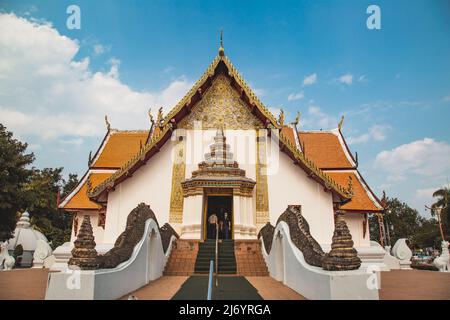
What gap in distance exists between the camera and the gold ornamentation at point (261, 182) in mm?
10523

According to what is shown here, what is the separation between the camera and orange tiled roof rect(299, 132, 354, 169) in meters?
13.6

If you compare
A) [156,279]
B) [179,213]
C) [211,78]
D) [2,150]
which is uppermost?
[211,78]

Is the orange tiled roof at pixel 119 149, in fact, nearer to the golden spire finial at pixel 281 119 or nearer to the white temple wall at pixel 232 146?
the white temple wall at pixel 232 146

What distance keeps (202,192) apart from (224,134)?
88.8 inches

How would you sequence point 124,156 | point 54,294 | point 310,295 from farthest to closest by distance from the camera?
point 124,156 → point 310,295 → point 54,294

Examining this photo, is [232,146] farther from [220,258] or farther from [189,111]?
[220,258]

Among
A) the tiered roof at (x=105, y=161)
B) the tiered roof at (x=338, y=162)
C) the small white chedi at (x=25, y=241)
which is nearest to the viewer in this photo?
the tiered roof at (x=338, y=162)

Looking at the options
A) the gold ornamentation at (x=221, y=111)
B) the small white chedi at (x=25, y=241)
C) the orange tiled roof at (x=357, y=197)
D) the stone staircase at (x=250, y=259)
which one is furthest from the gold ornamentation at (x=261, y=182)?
the small white chedi at (x=25, y=241)

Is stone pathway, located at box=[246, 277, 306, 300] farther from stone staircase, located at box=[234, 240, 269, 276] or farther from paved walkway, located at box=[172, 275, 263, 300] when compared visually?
stone staircase, located at box=[234, 240, 269, 276]

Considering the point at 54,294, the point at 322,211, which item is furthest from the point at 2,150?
the point at 322,211

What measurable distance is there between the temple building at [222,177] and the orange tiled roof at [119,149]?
2.06m

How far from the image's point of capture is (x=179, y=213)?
34.2 feet

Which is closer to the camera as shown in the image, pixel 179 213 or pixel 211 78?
pixel 179 213
